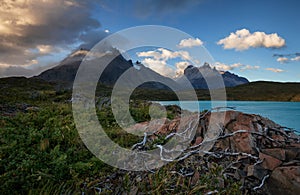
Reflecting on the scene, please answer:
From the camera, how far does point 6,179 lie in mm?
4449

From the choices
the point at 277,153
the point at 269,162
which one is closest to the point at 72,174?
the point at 269,162

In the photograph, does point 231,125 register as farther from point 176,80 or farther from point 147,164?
point 147,164

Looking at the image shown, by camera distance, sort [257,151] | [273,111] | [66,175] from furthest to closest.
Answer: [273,111] < [257,151] < [66,175]

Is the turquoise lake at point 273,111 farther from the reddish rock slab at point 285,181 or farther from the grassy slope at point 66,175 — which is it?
the grassy slope at point 66,175

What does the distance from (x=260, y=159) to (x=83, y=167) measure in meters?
4.20

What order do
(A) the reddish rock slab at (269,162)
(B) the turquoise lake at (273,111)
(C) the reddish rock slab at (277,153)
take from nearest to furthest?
(A) the reddish rock slab at (269,162), (C) the reddish rock slab at (277,153), (B) the turquoise lake at (273,111)

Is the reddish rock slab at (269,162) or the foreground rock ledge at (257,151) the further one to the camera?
the reddish rock slab at (269,162)

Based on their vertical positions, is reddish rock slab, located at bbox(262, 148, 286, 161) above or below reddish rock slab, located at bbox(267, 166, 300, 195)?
above

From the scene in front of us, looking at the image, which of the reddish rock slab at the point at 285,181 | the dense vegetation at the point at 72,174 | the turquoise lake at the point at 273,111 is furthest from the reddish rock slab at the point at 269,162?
the turquoise lake at the point at 273,111

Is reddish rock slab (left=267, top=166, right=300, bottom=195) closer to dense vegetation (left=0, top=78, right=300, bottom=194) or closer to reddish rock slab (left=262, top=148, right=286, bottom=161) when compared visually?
reddish rock slab (left=262, top=148, right=286, bottom=161)

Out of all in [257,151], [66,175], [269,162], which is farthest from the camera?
Result: [257,151]

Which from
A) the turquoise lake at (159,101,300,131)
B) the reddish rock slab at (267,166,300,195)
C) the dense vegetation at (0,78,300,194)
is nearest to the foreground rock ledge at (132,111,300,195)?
the reddish rock slab at (267,166,300,195)

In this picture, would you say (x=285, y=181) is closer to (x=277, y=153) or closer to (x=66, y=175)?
(x=277, y=153)

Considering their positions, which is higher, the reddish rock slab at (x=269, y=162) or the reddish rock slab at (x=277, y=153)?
the reddish rock slab at (x=277, y=153)
